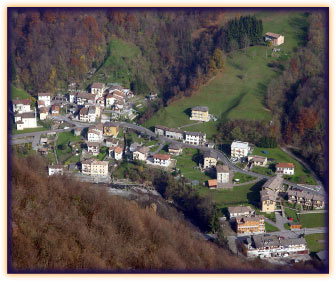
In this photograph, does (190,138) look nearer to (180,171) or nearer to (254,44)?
(180,171)

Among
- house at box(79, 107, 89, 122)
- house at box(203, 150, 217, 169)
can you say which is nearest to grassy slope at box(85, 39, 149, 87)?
house at box(79, 107, 89, 122)

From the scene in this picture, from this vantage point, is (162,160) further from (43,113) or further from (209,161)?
(43,113)

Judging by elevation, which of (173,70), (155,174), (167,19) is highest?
(167,19)

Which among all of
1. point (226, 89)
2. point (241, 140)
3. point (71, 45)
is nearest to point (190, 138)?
point (241, 140)

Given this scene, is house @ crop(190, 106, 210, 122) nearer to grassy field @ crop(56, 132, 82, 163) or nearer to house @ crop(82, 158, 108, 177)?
grassy field @ crop(56, 132, 82, 163)

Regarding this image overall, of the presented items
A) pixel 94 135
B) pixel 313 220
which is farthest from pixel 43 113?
pixel 313 220
